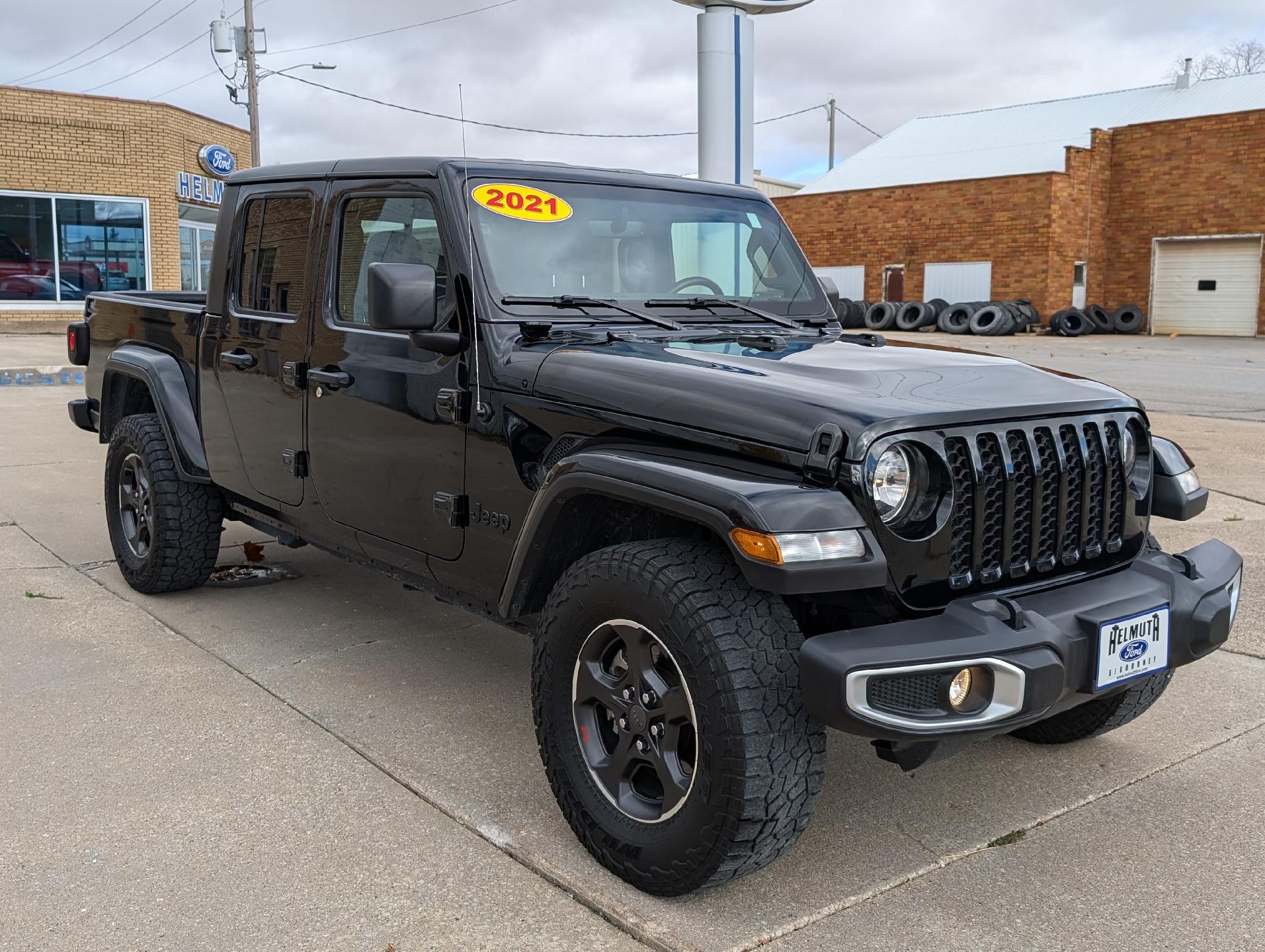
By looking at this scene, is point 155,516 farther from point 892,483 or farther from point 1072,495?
point 1072,495

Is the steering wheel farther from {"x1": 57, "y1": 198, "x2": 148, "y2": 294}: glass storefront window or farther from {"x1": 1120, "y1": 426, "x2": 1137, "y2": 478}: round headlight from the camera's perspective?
{"x1": 57, "y1": 198, "x2": 148, "y2": 294}: glass storefront window

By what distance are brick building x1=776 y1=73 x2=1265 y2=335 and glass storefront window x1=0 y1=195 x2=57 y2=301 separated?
20792 millimetres

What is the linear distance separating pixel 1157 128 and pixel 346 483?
31.8m

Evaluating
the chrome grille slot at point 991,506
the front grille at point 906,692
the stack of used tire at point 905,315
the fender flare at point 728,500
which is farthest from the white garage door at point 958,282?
the front grille at point 906,692

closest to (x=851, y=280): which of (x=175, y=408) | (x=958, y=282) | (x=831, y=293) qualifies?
(x=958, y=282)

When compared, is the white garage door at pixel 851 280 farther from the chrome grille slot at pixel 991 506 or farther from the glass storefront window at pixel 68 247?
the chrome grille slot at pixel 991 506

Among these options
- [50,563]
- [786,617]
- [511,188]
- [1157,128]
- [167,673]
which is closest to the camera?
[786,617]

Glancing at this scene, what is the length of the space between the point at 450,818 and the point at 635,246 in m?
1.91

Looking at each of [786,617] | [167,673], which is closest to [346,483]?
[167,673]

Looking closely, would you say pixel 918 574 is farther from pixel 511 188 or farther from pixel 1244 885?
pixel 511 188

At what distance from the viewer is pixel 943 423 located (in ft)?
8.75

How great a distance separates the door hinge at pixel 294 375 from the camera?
4.18 m

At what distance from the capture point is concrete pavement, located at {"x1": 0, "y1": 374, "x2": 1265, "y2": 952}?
2693mm

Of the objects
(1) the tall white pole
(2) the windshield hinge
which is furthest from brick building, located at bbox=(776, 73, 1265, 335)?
(2) the windshield hinge
